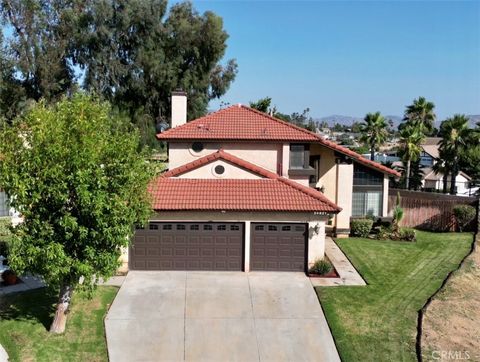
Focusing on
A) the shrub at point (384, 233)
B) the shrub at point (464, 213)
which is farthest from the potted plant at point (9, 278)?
the shrub at point (464, 213)

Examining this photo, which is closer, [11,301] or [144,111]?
[11,301]

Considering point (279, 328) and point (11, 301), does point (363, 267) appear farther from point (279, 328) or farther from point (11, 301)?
point (11, 301)

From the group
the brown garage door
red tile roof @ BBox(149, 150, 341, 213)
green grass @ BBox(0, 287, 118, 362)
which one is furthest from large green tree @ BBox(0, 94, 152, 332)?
the brown garage door

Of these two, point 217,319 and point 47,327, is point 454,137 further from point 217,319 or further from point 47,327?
point 47,327

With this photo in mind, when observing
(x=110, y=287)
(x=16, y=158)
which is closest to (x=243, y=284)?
(x=110, y=287)

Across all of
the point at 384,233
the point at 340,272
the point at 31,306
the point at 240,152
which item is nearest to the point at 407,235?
the point at 384,233

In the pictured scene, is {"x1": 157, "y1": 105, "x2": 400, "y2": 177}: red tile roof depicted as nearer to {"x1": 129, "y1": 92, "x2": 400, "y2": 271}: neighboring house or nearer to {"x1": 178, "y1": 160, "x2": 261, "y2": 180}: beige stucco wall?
{"x1": 129, "y1": 92, "x2": 400, "y2": 271}: neighboring house
